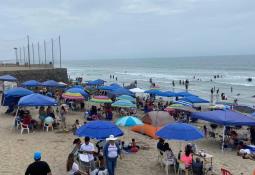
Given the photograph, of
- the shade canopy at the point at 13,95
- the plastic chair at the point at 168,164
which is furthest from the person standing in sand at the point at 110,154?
the shade canopy at the point at 13,95

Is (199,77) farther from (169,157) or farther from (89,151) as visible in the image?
(89,151)

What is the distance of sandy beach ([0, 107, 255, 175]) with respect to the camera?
10.8 m

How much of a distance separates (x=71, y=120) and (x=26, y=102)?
4205 mm

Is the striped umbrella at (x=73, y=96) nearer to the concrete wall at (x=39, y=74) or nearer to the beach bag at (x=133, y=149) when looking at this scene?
the beach bag at (x=133, y=149)

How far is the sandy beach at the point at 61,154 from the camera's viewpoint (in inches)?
426

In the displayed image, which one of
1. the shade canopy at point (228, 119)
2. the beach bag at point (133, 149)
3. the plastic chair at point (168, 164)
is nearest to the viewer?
the plastic chair at point (168, 164)

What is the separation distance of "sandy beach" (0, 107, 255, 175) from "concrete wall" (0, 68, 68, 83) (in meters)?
23.5

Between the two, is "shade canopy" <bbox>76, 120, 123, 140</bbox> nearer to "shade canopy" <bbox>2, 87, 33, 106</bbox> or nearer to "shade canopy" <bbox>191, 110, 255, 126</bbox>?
"shade canopy" <bbox>191, 110, 255, 126</bbox>

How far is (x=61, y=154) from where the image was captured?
40.0 ft

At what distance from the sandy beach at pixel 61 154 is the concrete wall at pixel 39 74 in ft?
77.2

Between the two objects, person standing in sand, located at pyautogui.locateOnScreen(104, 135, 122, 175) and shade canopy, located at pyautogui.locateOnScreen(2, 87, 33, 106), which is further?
shade canopy, located at pyautogui.locateOnScreen(2, 87, 33, 106)

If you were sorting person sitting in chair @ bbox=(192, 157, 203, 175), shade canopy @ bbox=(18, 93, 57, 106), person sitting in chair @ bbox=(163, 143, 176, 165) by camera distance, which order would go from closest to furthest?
person sitting in chair @ bbox=(192, 157, 203, 175)
person sitting in chair @ bbox=(163, 143, 176, 165)
shade canopy @ bbox=(18, 93, 57, 106)

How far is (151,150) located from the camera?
13344 millimetres

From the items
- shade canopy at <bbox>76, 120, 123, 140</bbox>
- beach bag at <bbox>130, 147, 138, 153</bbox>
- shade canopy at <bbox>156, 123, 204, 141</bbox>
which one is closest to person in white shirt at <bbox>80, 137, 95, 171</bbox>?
shade canopy at <bbox>76, 120, 123, 140</bbox>
